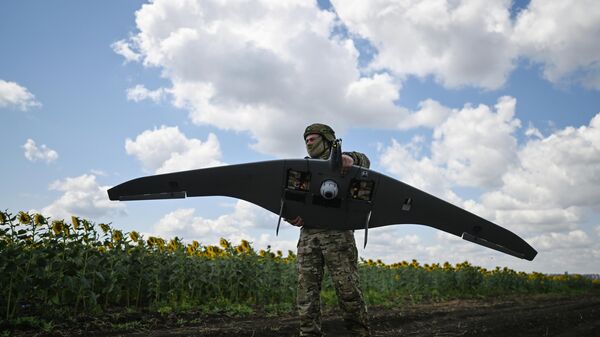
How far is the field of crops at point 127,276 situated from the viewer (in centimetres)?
668

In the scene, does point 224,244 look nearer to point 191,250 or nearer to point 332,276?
point 191,250

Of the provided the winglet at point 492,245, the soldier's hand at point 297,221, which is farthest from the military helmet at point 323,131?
the winglet at point 492,245

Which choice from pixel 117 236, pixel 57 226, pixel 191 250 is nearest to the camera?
pixel 57 226

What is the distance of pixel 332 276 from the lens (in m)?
4.21

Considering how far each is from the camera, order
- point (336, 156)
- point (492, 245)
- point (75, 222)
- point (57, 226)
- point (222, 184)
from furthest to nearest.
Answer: point (75, 222)
point (57, 226)
point (492, 245)
point (222, 184)
point (336, 156)

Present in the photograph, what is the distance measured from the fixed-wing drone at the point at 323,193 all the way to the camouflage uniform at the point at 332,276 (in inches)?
6.7

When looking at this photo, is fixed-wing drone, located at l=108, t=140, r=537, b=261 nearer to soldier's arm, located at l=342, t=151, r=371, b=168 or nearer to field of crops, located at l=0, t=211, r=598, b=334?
soldier's arm, located at l=342, t=151, r=371, b=168

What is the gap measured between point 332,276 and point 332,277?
0.12 feet

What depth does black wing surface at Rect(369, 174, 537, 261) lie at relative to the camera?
478 cm

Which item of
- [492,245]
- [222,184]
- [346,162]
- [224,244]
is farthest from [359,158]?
[224,244]

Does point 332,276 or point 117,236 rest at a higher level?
point 117,236

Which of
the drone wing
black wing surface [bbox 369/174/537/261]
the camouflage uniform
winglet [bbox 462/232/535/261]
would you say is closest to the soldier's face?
the drone wing

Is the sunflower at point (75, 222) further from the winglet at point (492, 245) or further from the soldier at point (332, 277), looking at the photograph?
the winglet at point (492, 245)

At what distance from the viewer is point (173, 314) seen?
292 inches
